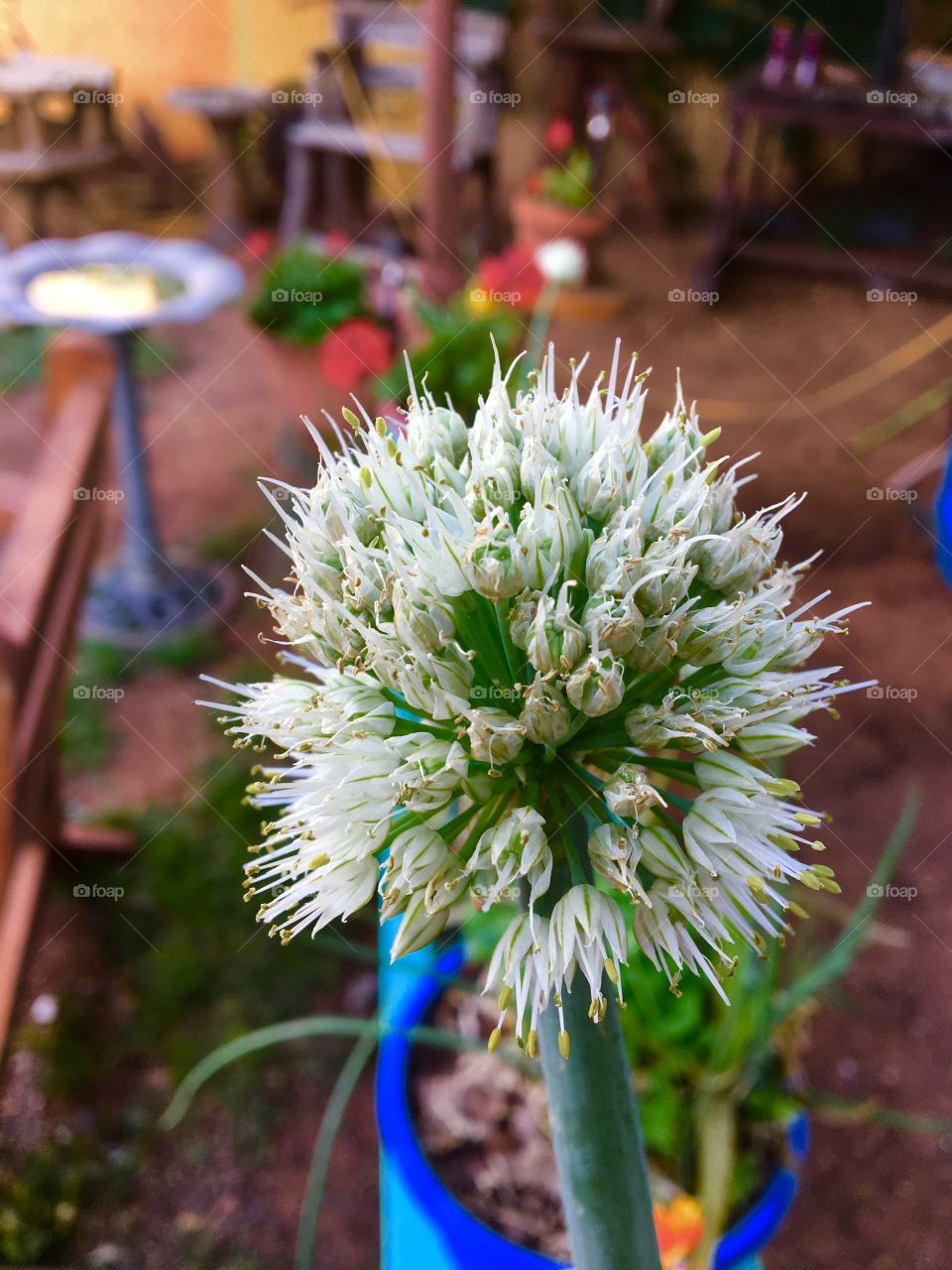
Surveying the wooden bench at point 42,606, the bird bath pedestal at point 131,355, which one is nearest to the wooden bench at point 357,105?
the bird bath pedestal at point 131,355

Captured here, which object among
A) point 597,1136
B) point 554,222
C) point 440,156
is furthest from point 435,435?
point 554,222

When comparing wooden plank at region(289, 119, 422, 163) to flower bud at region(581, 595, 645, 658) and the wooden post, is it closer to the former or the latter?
the wooden post

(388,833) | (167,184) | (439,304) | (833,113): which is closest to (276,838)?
(388,833)

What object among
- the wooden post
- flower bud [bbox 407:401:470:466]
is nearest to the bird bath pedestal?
the wooden post

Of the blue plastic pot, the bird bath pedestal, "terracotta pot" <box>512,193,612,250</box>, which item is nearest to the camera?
the blue plastic pot

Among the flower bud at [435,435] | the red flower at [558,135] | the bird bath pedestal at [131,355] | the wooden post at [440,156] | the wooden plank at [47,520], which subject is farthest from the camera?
the red flower at [558,135]

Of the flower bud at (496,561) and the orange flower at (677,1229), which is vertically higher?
the flower bud at (496,561)

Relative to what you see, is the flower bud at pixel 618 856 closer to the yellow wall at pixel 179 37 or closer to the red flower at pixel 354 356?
the red flower at pixel 354 356
